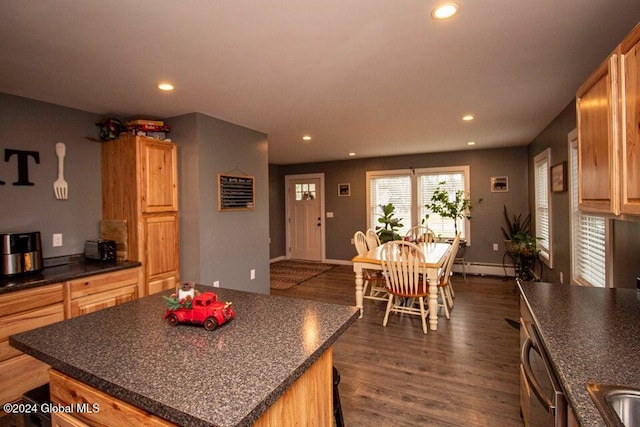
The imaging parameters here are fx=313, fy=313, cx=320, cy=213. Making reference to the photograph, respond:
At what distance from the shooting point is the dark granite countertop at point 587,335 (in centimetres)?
96

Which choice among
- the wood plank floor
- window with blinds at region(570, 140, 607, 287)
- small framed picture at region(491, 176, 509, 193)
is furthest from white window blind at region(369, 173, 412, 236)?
window with blinds at region(570, 140, 607, 287)

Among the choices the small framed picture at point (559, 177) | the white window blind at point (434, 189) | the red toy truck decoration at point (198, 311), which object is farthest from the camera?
the white window blind at point (434, 189)

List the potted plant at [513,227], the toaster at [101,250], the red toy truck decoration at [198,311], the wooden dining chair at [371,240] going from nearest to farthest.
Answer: the red toy truck decoration at [198,311], the toaster at [101,250], the wooden dining chair at [371,240], the potted plant at [513,227]

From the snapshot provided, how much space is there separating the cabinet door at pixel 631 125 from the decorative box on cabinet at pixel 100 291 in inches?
126

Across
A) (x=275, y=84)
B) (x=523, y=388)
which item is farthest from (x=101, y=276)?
(x=523, y=388)

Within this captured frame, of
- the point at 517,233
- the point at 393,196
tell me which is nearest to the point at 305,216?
the point at 393,196

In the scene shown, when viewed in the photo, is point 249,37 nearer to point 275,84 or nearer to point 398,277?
point 275,84

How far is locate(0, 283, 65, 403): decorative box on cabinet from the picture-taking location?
6.57 feet

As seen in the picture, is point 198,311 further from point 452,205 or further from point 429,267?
point 452,205

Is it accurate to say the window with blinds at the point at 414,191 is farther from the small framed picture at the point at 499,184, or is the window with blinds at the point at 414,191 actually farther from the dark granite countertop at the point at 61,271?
the dark granite countertop at the point at 61,271

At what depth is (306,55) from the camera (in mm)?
2002

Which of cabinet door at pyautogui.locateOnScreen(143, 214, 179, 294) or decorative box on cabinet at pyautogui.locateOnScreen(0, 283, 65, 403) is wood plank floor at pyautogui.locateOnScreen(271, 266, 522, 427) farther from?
decorative box on cabinet at pyautogui.locateOnScreen(0, 283, 65, 403)

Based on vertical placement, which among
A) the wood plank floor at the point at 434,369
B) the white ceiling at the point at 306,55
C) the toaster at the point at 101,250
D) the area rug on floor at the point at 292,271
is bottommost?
the wood plank floor at the point at 434,369

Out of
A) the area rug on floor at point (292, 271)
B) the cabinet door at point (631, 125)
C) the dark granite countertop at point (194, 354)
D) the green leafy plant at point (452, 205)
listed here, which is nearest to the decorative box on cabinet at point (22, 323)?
the dark granite countertop at point (194, 354)
